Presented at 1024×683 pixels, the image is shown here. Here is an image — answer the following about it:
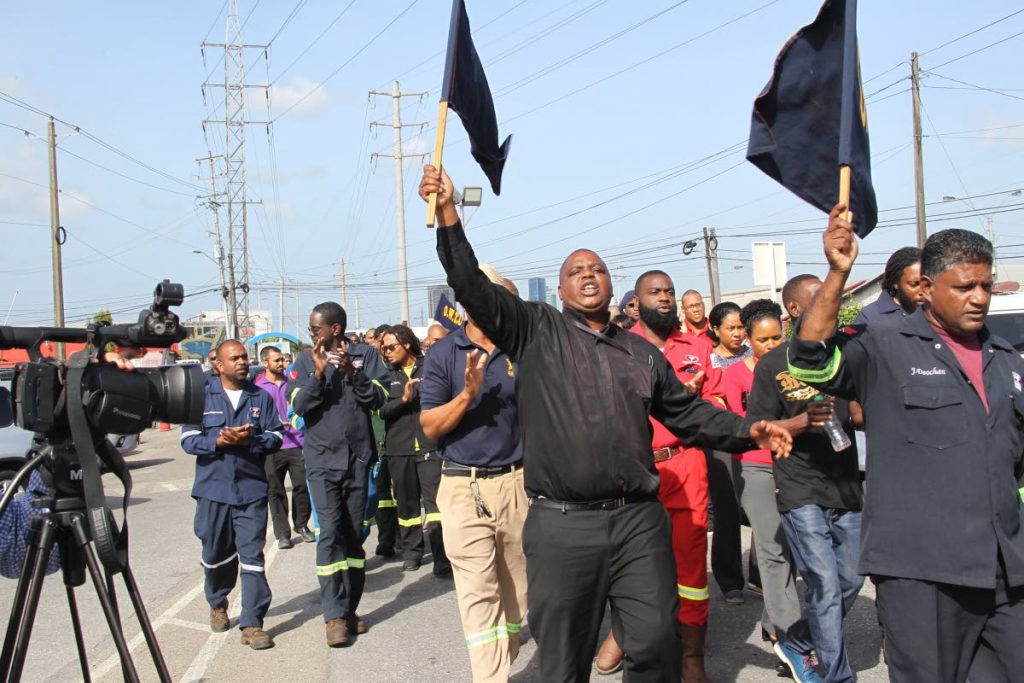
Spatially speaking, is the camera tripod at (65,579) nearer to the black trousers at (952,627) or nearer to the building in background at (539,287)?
the black trousers at (952,627)

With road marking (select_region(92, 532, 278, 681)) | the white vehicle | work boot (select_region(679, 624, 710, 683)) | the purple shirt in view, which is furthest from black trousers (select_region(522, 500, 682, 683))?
the white vehicle

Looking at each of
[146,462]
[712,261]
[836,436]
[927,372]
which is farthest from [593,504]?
[712,261]

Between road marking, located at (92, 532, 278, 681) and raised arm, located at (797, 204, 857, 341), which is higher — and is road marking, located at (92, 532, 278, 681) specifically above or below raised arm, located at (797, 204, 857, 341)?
below

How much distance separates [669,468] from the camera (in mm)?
5168

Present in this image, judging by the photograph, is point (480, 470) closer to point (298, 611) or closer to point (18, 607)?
point (18, 607)

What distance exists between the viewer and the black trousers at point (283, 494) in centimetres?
1002

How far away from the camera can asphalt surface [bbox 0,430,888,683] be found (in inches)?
221

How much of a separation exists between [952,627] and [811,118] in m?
2.04

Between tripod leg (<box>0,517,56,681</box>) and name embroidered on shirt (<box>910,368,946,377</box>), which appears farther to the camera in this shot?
name embroidered on shirt (<box>910,368,946,377</box>)

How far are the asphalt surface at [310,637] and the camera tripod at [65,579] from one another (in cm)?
237

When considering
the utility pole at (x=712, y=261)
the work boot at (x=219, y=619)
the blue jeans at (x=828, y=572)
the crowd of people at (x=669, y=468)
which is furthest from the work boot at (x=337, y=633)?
the utility pole at (x=712, y=261)

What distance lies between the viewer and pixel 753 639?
5.89 metres

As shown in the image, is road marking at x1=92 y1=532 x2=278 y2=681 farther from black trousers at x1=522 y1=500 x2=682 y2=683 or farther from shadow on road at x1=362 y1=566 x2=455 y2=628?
black trousers at x1=522 y1=500 x2=682 y2=683

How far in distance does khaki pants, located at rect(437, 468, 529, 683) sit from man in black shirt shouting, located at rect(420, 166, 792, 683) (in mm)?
1047
